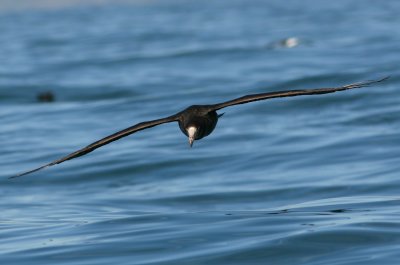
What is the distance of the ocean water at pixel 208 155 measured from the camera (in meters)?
10.9

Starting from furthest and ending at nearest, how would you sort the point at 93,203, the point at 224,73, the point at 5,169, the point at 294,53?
1. the point at 294,53
2. the point at 224,73
3. the point at 5,169
4. the point at 93,203

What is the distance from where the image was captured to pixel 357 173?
15086mm

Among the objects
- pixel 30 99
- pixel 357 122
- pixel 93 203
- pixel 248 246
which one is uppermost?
pixel 30 99

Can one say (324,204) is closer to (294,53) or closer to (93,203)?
(93,203)

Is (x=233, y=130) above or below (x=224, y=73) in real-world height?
below

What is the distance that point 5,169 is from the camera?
17.5 metres

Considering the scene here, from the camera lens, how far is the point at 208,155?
17672mm

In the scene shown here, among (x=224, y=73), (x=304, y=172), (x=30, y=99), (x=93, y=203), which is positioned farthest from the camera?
(x=224, y=73)

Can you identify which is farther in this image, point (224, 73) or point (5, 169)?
point (224, 73)

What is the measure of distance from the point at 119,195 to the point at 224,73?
1446 centimetres

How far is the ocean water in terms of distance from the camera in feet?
35.8

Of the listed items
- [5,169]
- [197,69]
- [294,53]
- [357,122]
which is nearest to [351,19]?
[294,53]

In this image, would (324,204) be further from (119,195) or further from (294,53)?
(294,53)

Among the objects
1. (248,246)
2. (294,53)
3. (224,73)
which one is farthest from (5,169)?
(294,53)
